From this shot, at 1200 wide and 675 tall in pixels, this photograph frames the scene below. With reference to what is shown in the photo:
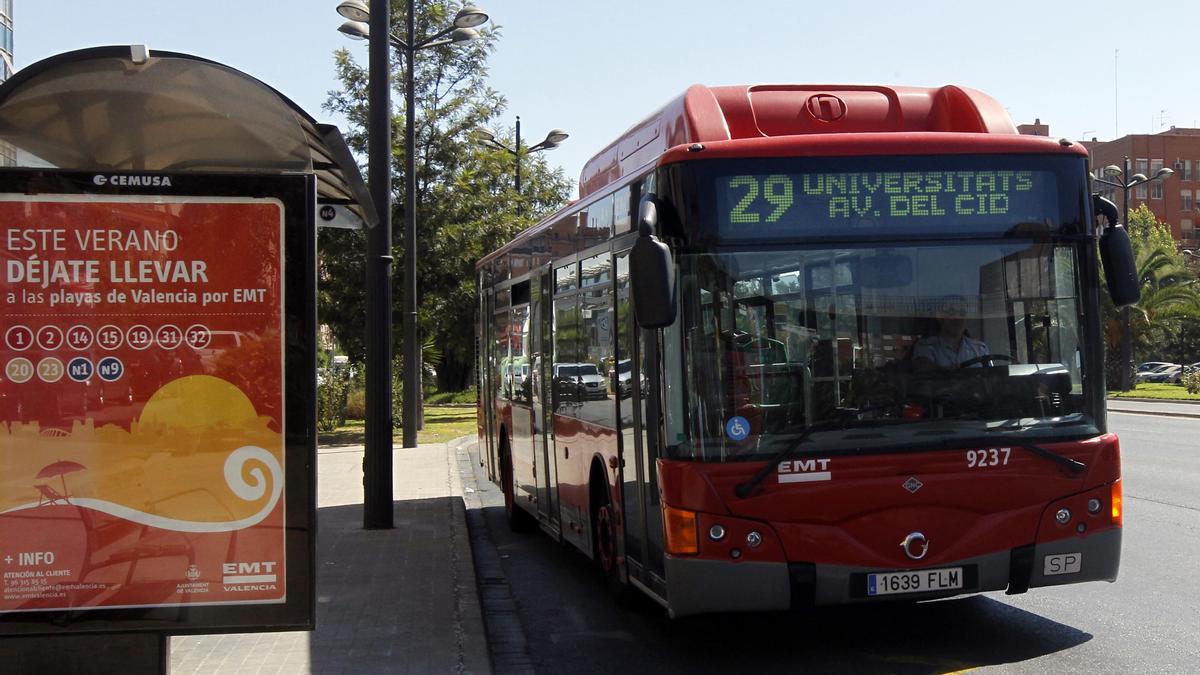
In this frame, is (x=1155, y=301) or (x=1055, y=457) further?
(x=1155, y=301)

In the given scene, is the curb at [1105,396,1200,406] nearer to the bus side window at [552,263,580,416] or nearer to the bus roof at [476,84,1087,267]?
the bus side window at [552,263,580,416]

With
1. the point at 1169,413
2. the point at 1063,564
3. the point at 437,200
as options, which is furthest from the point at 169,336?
the point at 1169,413

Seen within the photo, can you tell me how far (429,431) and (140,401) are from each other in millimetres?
23550

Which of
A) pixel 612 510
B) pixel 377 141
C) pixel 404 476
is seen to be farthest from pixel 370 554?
pixel 404 476

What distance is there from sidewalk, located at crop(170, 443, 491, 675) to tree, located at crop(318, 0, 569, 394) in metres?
13.0

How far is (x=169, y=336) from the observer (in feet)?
19.6

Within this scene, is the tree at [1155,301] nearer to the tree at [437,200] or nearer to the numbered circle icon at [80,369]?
the tree at [437,200]

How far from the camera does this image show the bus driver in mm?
7371

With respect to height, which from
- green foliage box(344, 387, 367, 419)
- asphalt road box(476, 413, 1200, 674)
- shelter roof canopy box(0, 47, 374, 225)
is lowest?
asphalt road box(476, 413, 1200, 674)

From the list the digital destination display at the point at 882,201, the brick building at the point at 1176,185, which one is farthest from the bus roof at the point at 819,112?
the brick building at the point at 1176,185

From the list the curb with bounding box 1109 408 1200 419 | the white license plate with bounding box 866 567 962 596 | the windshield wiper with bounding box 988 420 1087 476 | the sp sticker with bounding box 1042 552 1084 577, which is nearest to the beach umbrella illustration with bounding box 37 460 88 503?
the white license plate with bounding box 866 567 962 596

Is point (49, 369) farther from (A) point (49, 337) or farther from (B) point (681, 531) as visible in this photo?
(B) point (681, 531)

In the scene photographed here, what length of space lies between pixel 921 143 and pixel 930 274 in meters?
0.75

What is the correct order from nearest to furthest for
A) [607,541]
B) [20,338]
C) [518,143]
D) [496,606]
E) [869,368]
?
[20,338] → [869,368] → [607,541] → [496,606] → [518,143]
